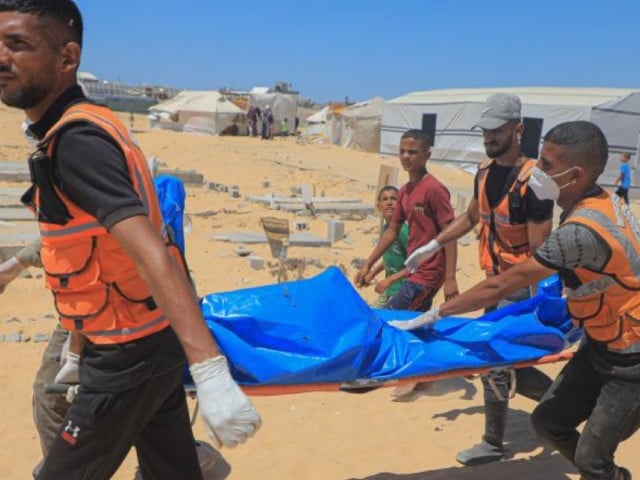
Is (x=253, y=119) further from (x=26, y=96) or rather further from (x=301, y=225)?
(x=26, y=96)

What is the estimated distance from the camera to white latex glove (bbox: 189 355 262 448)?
1594 mm

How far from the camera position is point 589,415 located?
292cm

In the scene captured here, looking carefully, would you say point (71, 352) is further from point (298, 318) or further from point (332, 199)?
point (332, 199)

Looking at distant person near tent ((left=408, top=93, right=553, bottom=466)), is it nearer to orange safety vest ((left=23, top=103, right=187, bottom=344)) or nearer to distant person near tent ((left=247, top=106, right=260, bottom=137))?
orange safety vest ((left=23, top=103, right=187, bottom=344))

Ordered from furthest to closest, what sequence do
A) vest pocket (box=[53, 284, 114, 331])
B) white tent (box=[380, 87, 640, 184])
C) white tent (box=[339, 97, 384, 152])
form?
white tent (box=[339, 97, 384, 152]), white tent (box=[380, 87, 640, 184]), vest pocket (box=[53, 284, 114, 331])

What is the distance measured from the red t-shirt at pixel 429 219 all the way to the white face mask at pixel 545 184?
63.8 inches

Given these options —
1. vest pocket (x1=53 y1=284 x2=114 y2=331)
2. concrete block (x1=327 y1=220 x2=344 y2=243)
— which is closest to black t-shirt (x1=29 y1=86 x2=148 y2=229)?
vest pocket (x1=53 y1=284 x2=114 y2=331)

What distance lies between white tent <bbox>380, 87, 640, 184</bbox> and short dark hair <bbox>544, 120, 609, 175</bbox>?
1858cm

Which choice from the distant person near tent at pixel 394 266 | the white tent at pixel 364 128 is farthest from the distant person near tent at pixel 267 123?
the distant person near tent at pixel 394 266

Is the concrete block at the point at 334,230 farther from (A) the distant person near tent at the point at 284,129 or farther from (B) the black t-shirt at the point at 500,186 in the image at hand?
(A) the distant person near tent at the point at 284,129

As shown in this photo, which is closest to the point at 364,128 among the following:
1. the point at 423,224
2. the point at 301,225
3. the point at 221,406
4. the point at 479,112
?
the point at 479,112

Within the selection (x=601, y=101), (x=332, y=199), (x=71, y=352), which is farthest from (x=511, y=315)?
(x=601, y=101)

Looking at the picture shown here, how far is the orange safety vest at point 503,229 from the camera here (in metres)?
3.79

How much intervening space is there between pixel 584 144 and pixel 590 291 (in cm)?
63
